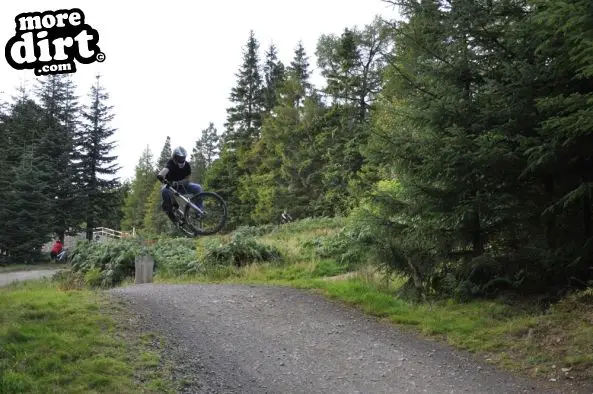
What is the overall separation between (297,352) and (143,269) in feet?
27.4

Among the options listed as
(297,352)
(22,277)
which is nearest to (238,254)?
(297,352)

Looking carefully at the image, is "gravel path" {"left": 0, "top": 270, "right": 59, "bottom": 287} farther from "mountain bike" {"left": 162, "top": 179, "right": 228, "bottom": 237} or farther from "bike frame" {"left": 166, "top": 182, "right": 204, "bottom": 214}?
"bike frame" {"left": 166, "top": 182, "right": 204, "bottom": 214}

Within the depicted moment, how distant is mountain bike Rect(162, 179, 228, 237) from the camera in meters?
6.21

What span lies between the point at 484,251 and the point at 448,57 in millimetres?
3486

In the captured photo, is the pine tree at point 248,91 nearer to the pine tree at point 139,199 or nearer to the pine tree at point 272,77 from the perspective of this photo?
the pine tree at point 272,77

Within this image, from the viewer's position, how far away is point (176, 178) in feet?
20.9

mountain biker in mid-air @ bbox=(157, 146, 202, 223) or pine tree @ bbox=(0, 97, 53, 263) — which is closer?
mountain biker in mid-air @ bbox=(157, 146, 202, 223)

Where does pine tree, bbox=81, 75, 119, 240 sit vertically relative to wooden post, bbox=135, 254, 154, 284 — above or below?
above

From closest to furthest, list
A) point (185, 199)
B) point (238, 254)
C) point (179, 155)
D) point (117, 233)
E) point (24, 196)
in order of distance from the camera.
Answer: point (179, 155) → point (185, 199) → point (238, 254) → point (117, 233) → point (24, 196)

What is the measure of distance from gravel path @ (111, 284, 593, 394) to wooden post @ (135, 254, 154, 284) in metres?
3.90

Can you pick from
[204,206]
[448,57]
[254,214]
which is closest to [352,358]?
[204,206]

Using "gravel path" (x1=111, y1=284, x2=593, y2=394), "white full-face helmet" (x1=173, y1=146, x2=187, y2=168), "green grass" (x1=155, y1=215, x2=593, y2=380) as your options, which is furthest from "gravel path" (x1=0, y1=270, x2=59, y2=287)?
"white full-face helmet" (x1=173, y1=146, x2=187, y2=168)

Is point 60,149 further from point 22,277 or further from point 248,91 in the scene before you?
point 248,91

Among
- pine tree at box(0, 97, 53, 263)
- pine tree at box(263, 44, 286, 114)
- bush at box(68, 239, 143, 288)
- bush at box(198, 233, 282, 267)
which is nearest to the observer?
bush at box(198, 233, 282, 267)
